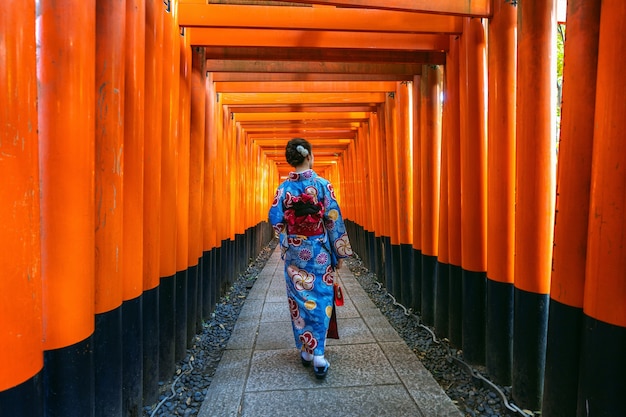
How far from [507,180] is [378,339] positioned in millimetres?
→ 2167

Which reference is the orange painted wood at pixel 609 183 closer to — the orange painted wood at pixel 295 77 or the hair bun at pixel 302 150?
the hair bun at pixel 302 150

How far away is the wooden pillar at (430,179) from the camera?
4.38m

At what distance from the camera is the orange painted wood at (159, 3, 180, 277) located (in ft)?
9.66

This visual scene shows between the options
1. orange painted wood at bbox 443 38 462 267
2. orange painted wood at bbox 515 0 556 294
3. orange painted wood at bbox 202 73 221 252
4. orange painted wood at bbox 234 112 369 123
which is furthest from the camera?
orange painted wood at bbox 234 112 369 123

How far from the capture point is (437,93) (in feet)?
14.5

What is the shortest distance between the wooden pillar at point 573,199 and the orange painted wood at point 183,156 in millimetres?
2869

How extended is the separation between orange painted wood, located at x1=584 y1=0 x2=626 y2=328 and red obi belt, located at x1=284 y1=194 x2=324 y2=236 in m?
1.97

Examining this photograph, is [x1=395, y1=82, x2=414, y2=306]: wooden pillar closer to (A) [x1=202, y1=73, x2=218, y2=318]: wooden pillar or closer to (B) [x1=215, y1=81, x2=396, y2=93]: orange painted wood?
(B) [x1=215, y1=81, x2=396, y2=93]: orange painted wood

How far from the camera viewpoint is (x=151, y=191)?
2.60 meters

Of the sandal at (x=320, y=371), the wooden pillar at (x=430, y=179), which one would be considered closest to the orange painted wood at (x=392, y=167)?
the wooden pillar at (x=430, y=179)

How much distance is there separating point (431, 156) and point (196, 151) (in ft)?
8.77

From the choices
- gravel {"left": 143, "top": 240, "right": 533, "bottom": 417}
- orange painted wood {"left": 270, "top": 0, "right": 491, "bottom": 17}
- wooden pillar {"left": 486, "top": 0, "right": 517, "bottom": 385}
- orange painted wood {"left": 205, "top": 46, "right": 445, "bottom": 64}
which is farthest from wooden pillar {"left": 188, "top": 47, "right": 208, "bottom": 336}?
wooden pillar {"left": 486, "top": 0, "right": 517, "bottom": 385}

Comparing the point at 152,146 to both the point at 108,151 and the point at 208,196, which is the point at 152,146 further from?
the point at 208,196

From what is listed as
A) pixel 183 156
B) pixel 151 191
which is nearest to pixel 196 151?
pixel 183 156
